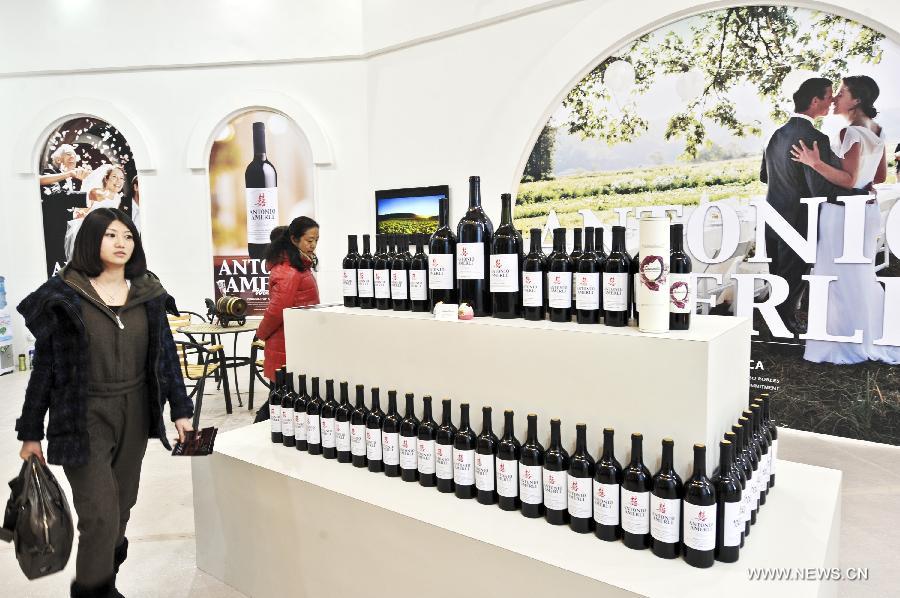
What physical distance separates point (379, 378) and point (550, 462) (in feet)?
2.47

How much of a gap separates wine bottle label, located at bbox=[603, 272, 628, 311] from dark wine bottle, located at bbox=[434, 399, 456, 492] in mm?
583

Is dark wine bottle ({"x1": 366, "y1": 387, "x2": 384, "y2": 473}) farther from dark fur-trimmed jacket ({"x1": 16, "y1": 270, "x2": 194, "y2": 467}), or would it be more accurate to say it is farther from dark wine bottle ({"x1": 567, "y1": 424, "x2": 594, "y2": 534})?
dark fur-trimmed jacket ({"x1": 16, "y1": 270, "x2": 194, "y2": 467})

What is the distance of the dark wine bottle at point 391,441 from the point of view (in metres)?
1.99

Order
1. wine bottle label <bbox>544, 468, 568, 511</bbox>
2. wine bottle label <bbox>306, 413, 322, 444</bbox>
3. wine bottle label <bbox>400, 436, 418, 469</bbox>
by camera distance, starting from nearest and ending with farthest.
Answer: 1. wine bottle label <bbox>544, 468, 568, 511</bbox>
2. wine bottle label <bbox>400, 436, 418, 469</bbox>
3. wine bottle label <bbox>306, 413, 322, 444</bbox>

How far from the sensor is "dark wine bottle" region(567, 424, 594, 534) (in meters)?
1.57

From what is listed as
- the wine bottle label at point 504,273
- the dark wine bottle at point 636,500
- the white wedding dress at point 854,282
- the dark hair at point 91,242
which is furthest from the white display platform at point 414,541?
the white wedding dress at point 854,282

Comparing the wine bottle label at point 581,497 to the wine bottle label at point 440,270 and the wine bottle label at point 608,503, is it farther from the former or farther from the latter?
the wine bottle label at point 440,270

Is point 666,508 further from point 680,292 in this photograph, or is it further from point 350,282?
point 350,282

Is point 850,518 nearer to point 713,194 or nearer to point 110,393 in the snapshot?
point 713,194

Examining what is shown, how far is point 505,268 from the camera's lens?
6.05ft

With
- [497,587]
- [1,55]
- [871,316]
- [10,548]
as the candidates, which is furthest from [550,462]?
[1,55]

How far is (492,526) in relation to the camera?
164 cm

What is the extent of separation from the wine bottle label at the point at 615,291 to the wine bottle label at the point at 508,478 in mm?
529

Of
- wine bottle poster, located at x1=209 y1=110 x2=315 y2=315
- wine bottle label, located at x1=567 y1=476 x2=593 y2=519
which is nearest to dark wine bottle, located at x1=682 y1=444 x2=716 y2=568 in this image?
wine bottle label, located at x1=567 y1=476 x2=593 y2=519
